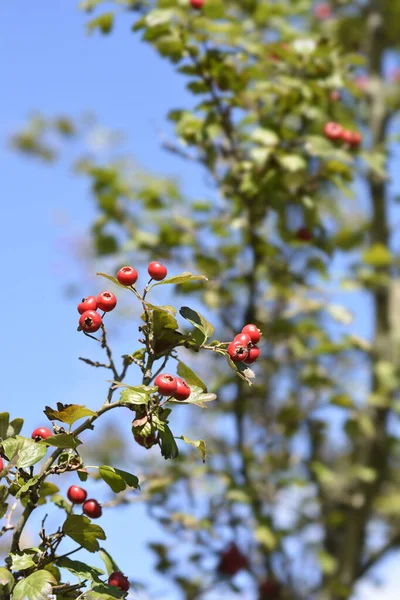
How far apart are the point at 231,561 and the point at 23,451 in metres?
2.91

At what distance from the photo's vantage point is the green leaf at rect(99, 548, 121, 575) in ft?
5.44

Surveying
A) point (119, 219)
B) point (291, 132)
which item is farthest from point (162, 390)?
point (119, 219)

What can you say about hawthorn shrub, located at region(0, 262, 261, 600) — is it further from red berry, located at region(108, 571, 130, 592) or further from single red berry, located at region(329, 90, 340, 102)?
single red berry, located at region(329, 90, 340, 102)

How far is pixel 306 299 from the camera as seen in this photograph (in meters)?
5.23

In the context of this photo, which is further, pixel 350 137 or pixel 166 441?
pixel 350 137

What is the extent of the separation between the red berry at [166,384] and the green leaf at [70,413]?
5.9 inches

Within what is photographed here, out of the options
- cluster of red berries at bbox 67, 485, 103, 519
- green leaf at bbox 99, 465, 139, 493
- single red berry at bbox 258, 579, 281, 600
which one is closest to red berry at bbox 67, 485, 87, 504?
cluster of red berries at bbox 67, 485, 103, 519

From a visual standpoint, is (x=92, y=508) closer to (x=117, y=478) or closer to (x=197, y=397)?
(x=117, y=478)

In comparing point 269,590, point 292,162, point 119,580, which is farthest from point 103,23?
point 269,590

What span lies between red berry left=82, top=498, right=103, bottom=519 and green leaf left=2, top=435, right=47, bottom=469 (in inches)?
14.8

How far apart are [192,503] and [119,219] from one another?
1.90 metres

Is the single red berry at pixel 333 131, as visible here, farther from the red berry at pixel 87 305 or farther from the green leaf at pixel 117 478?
the green leaf at pixel 117 478

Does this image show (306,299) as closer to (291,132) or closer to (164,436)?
(291,132)

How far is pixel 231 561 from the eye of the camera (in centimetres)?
405
